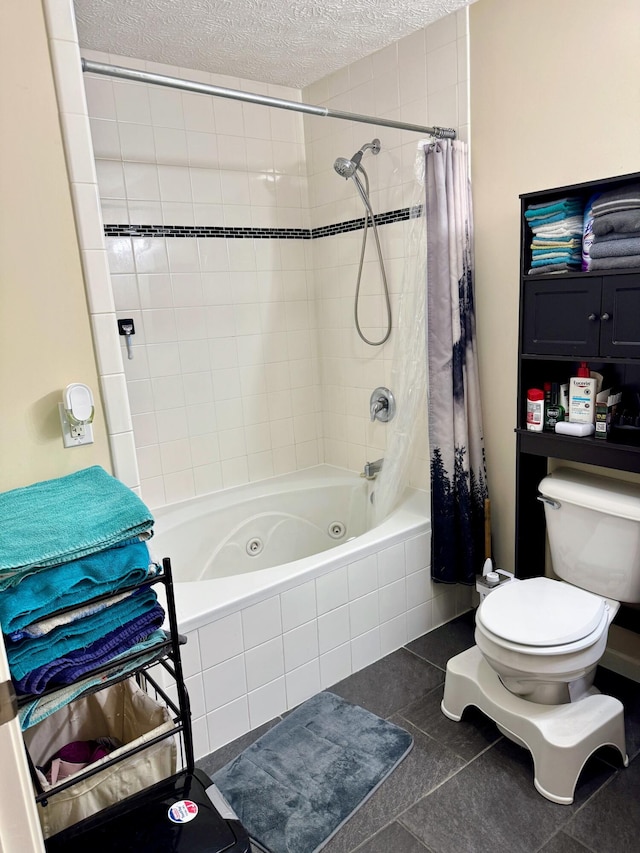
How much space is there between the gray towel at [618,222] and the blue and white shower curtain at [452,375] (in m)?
0.58

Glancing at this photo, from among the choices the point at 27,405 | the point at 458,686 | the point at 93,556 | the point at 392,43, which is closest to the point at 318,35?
the point at 392,43

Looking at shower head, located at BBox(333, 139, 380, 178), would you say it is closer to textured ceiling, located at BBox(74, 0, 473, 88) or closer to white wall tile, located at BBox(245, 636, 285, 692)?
textured ceiling, located at BBox(74, 0, 473, 88)

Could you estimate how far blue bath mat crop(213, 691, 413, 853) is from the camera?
171 cm

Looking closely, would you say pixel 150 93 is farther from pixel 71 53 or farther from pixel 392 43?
pixel 71 53

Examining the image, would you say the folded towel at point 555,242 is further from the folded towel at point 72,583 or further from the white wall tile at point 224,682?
the white wall tile at point 224,682

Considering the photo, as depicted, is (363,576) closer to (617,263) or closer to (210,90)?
(617,263)

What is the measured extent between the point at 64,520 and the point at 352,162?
2139 millimetres

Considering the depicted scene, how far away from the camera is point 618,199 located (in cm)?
180

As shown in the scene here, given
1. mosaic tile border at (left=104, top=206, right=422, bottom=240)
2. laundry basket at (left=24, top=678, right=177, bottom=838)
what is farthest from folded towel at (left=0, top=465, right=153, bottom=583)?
mosaic tile border at (left=104, top=206, right=422, bottom=240)

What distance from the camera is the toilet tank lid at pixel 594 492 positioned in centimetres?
194

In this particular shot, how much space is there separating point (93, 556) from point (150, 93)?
2.27 meters

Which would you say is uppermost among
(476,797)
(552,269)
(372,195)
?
(372,195)

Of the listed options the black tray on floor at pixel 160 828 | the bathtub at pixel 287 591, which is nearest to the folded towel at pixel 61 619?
the black tray on floor at pixel 160 828

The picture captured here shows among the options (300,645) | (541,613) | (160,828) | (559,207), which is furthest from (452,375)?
(160,828)
